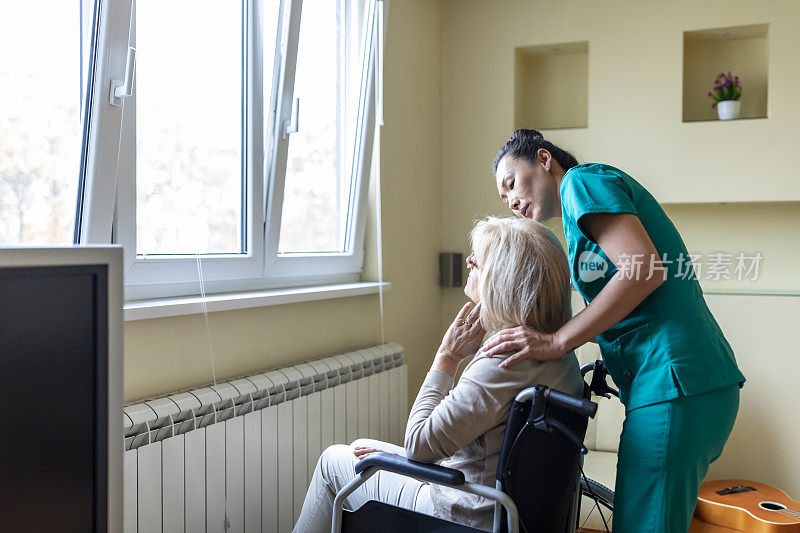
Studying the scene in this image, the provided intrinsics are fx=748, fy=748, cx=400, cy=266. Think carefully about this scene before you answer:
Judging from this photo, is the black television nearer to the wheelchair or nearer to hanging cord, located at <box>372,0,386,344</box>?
the wheelchair

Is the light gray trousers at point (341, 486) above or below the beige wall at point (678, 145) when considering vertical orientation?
below

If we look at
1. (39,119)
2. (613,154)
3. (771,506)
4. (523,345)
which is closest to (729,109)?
(613,154)

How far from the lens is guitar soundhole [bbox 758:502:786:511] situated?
301 centimetres

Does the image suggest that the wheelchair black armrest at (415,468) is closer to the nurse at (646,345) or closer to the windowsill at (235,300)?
the nurse at (646,345)

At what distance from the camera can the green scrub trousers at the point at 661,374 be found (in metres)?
1.71

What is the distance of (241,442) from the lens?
227cm

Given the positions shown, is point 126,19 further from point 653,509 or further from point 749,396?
point 749,396

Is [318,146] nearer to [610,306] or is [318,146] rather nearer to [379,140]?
[379,140]

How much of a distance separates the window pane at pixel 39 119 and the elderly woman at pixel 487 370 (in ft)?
3.46

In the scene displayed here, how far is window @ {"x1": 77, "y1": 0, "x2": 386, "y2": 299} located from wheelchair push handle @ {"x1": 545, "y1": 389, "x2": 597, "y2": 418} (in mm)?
1272

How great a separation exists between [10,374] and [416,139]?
2.86 metres

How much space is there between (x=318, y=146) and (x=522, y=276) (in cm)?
159

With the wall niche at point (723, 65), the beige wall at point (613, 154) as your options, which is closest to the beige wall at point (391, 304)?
the beige wall at point (613, 154)

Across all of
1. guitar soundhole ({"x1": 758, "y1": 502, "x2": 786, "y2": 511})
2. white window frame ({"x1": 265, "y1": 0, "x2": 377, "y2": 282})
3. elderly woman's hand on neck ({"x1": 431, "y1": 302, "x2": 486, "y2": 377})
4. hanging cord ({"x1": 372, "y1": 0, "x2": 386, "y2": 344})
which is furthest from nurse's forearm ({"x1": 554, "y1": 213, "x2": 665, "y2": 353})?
guitar soundhole ({"x1": 758, "y1": 502, "x2": 786, "y2": 511})
